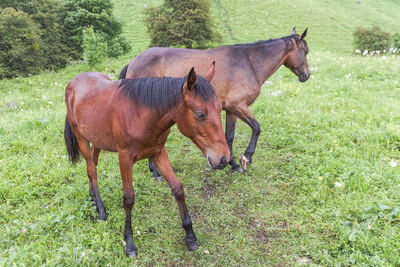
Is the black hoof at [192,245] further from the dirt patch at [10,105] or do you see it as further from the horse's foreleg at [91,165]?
the dirt patch at [10,105]

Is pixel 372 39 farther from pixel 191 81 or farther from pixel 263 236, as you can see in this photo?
pixel 191 81

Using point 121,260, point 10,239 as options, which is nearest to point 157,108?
point 121,260

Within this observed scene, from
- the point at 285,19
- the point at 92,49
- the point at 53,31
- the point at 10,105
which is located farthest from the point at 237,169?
the point at 285,19

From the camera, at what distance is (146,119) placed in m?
2.86

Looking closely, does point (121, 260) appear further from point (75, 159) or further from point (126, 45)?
point (126, 45)

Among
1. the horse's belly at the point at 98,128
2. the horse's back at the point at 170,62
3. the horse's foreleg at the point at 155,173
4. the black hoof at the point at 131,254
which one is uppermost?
the horse's back at the point at 170,62

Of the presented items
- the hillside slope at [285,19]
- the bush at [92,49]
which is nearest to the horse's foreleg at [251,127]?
the bush at [92,49]

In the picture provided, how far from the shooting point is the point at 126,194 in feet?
10.5

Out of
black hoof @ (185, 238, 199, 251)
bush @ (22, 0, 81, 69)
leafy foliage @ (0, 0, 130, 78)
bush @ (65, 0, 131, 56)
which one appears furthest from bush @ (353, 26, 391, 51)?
black hoof @ (185, 238, 199, 251)

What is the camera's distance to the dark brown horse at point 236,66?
16.1 feet

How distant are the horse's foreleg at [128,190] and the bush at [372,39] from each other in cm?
2770

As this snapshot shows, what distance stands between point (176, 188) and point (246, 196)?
1614 mm

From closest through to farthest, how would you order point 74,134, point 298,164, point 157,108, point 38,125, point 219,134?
point 219,134, point 157,108, point 74,134, point 298,164, point 38,125

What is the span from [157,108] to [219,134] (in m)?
0.75
